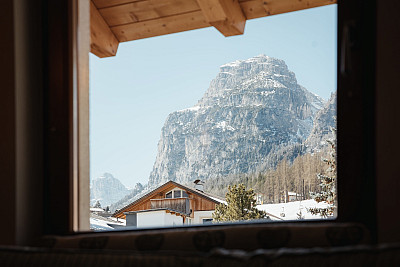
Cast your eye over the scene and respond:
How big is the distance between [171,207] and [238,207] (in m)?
0.63

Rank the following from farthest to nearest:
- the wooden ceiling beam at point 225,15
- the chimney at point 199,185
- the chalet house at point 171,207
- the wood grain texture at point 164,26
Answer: the chalet house at point 171,207 < the chimney at point 199,185 < the wood grain texture at point 164,26 < the wooden ceiling beam at point 225,15

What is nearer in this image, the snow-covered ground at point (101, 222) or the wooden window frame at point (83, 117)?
the wooden window frame at point (83, 117)

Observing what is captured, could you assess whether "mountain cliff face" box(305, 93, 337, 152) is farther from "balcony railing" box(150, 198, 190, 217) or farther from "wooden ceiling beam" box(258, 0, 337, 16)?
"balcony railing" box(150, 198, 190, 217)

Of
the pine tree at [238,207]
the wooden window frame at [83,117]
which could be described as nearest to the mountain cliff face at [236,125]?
the pine tree at [238,207]

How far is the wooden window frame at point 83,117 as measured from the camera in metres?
0.94

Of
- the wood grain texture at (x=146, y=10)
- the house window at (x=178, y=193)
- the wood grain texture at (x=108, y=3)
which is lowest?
the house window at (x=178, y=193)

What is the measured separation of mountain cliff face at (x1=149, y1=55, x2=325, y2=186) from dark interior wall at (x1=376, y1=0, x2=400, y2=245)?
3.85 feet

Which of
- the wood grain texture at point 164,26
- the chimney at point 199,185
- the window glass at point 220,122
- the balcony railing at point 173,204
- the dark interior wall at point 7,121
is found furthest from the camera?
the balcony railing at point 173,204

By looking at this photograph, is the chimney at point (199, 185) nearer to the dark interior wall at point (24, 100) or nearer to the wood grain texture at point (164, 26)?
the wood grain texture at point (164, 26)

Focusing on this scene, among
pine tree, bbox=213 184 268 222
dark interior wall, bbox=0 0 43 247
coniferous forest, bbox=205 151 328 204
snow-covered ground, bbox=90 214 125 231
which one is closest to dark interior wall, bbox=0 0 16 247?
dark interior wall, bbox=0 0 43 247

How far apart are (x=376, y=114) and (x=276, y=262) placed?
1.63 feet

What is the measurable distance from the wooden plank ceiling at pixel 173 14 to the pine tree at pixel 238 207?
1610 millimetres

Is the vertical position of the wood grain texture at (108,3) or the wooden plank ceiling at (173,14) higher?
the wood grain texture at (108,3)

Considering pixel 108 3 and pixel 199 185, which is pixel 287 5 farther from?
pixel 199 185
